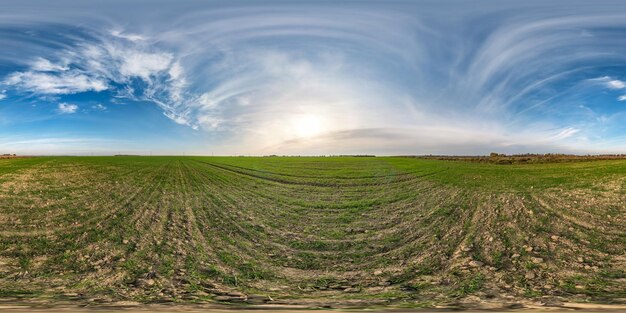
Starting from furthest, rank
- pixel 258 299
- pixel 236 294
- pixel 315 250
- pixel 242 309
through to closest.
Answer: pixel 315 250, pixel 236 294, pixel 258 299, pixel 242 309

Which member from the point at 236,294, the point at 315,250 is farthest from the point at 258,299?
the point at 315,250

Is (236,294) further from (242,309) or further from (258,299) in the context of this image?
(242,309)

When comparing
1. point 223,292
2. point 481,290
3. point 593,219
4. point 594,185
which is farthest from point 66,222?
point 594,185

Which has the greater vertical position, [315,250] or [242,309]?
[242,309]

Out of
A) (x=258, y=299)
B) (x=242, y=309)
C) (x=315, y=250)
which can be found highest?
(x=242, y=309)

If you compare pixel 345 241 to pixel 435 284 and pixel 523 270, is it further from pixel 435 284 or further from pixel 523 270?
pixel 523 270

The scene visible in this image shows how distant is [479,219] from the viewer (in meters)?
12.9

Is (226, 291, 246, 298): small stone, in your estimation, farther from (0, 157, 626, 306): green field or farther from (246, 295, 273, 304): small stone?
(246, 295, 273, 304): small stone

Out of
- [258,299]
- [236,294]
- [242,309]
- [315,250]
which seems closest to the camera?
[242,309]

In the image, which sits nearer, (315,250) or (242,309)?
(242,309)

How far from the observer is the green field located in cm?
655

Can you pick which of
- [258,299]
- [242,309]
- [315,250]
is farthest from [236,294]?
[315,250]

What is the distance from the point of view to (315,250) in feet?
31.2

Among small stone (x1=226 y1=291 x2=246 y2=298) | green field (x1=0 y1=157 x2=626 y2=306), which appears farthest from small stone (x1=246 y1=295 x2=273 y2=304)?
small stone (x1=226 y1=291 x2=246 y2=298)
